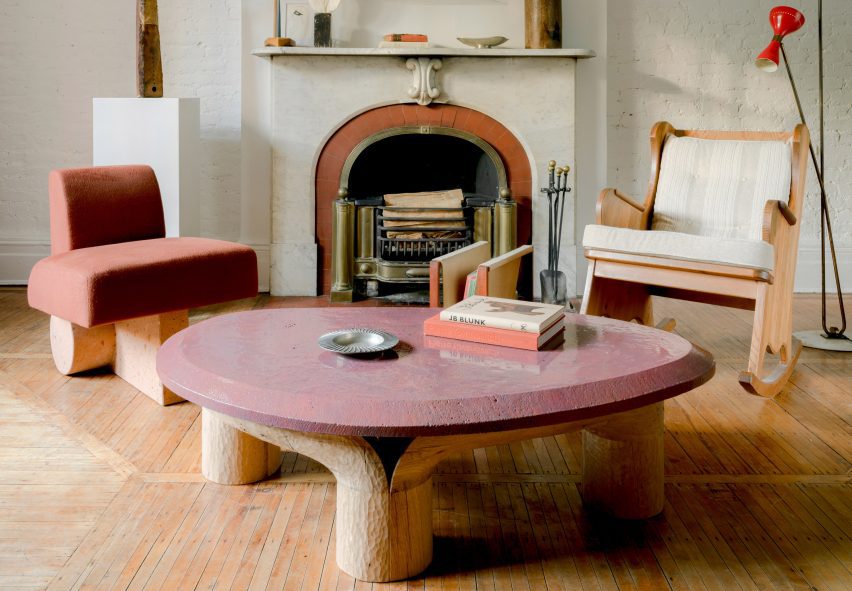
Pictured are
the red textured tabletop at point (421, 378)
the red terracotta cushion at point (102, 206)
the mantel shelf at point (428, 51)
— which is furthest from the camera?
the mantel shelf at point (428, 51)

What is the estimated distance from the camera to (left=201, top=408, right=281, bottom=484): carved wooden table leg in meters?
2.26

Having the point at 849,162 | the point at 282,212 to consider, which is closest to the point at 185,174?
the point at 282,212

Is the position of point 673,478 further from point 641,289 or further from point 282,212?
point 282,212

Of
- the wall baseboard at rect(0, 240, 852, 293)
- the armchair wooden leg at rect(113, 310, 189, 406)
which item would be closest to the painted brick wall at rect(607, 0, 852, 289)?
the wall baseboard at rect(0, 240, 852, 293)

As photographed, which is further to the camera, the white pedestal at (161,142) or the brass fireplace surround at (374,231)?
the brass fireplace surround at (374,231)

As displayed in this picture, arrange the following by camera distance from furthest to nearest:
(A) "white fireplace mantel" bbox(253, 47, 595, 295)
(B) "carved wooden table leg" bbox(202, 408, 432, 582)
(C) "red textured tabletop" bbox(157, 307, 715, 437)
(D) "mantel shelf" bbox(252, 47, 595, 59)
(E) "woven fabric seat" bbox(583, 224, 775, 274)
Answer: (A) "white fireplace mantel" bbox(253, 47, 595, 295), (D) "mantel shelf" bbox(252, 47, 595, 59), (E) "woven fabric seat" bbox(583, 224, 775, 274), (B) "carved wooden table leg" bbox(202, 408, 432, 582), (C) "red textured tabletop" bbox(157, 307, 715, 437)

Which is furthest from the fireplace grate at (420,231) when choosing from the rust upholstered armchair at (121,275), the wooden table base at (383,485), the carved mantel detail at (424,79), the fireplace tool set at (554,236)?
the wooden table base at (383,485)

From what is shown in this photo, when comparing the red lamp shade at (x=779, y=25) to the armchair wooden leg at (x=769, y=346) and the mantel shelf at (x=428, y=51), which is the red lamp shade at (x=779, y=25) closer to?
the armchair wooden leg at (x=769, y=346)

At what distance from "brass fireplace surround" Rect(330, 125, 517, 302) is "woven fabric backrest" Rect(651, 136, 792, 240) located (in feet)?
3.91

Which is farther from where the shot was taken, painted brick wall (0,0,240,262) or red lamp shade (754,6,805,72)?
painted brick wall (0,0,240,262)

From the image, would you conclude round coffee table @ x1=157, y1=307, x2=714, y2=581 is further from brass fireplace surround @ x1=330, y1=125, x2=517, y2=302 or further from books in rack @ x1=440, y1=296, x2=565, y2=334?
brass fireplace surround @ x1=330, y1=125, x2=517, y2=302

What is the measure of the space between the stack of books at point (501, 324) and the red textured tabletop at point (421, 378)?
28 mm

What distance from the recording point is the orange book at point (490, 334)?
2.01 meters

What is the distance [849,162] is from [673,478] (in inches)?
133
